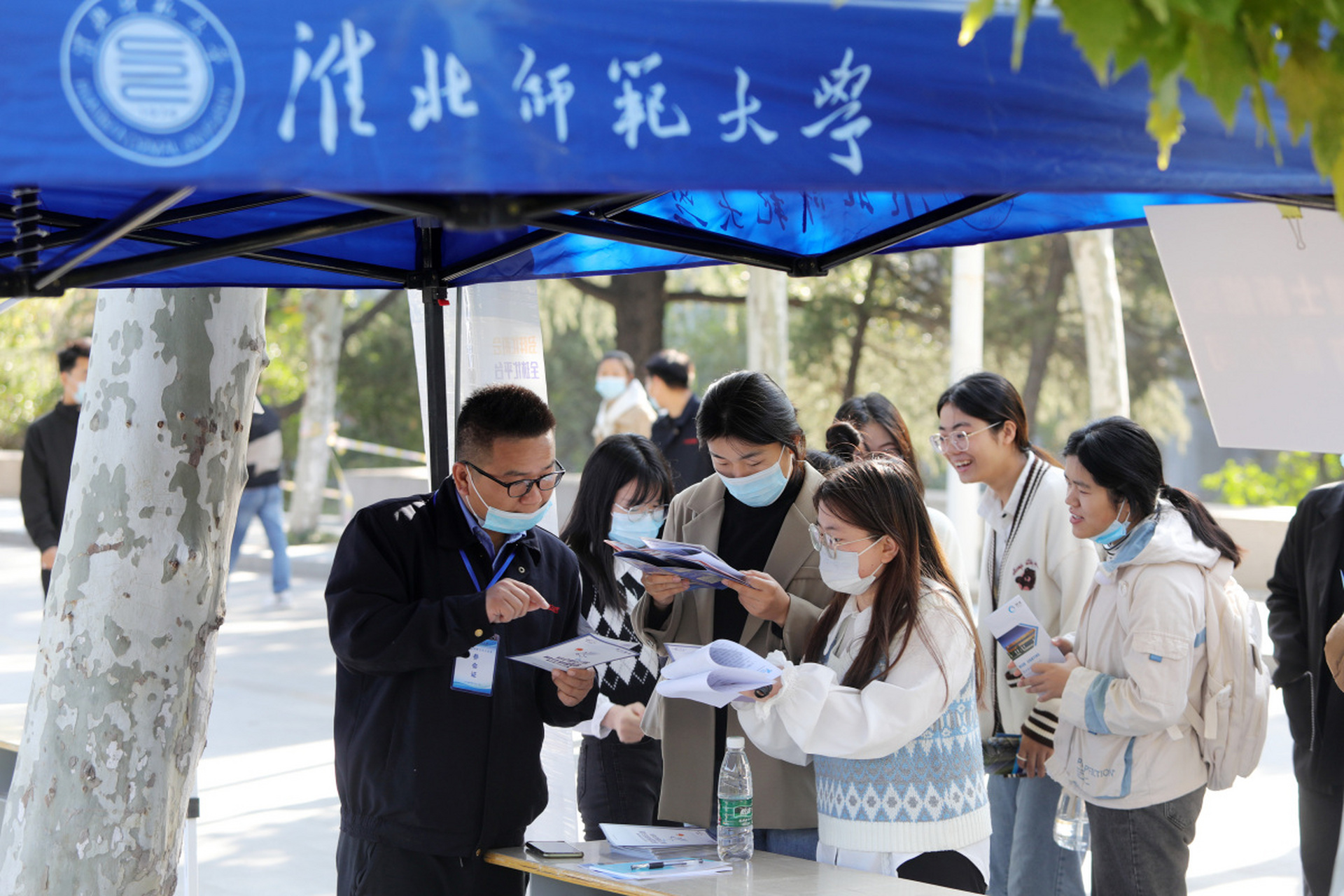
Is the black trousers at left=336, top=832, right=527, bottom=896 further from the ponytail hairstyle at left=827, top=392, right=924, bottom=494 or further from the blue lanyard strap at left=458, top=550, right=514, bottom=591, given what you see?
the ponytail hairstyle at left=827, top=392, right=924, bottom=494

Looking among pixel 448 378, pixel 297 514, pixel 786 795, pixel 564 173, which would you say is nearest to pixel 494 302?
pixel 448 378

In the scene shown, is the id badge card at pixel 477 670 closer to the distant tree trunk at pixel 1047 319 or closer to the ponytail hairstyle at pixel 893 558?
the ponytail hairstyle at pixel 893 558

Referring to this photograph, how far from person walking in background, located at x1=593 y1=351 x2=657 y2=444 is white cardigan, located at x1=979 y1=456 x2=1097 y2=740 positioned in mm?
6208

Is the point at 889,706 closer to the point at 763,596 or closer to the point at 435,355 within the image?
the point at 763,596

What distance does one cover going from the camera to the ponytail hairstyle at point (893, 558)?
2.98m

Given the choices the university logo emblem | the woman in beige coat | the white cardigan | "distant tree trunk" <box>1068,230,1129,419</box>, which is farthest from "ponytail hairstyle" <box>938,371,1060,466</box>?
"distant tree trunk" <box>1068,230,1129,419</box>

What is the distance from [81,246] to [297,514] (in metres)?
15.9

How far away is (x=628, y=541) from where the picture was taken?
4172 mm

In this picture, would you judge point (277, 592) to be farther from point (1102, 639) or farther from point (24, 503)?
point (1102, 639)

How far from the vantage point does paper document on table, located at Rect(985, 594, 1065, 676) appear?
3537 mm

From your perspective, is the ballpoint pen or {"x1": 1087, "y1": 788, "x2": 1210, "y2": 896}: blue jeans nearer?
the ballpoint pen

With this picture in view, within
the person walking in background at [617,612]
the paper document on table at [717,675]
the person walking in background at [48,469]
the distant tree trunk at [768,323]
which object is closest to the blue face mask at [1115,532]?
the paper document on table at [717,675]

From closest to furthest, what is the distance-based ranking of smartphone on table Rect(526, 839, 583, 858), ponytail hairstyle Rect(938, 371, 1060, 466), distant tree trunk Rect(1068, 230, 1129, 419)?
1. smartphone on table Rect(526, 839, 583, 858)
2. ponytail hairstyle Rect(938, 371, 1060, 466)
3. distant tree trunk Rect(1068, 230, 1129, 419)

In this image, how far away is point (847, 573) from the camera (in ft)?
10.1
